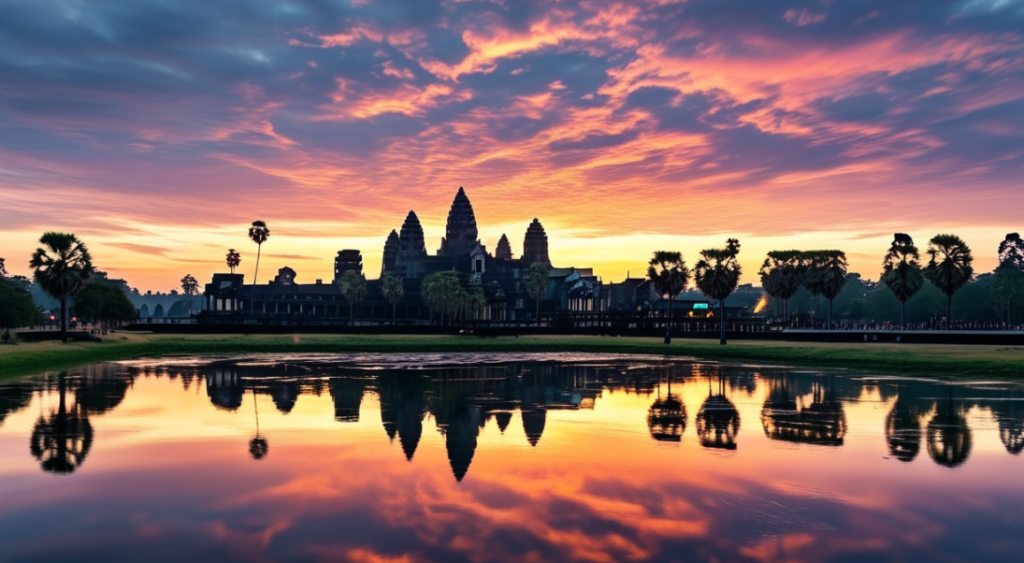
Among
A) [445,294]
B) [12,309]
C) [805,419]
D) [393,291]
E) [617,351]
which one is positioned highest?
[393,291]

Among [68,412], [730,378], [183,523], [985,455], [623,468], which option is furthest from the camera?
[730,378]

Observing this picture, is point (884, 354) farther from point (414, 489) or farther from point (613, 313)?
point (613, 313)

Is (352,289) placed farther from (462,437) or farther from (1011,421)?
(1011,421)

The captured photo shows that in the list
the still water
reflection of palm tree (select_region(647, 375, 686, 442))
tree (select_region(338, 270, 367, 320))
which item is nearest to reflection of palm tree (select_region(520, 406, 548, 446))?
the still water

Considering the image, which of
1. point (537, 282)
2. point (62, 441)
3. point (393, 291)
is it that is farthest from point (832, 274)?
point (62, 441)

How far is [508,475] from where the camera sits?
63.2 feet

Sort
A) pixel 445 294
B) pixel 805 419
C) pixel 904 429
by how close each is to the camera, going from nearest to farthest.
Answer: pixel 904 429 → pixel 805 419 → pixel 445 294

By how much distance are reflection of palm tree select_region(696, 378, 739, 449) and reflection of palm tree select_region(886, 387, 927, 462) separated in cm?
434

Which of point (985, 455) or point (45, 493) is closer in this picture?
point (45, 493)

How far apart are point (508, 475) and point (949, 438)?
13.7 meters

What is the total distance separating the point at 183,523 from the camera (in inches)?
584

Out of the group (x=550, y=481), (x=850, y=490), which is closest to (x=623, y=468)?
(x=550, y=481)

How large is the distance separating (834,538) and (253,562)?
9536mm

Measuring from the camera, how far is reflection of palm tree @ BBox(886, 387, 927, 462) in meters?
21.9
